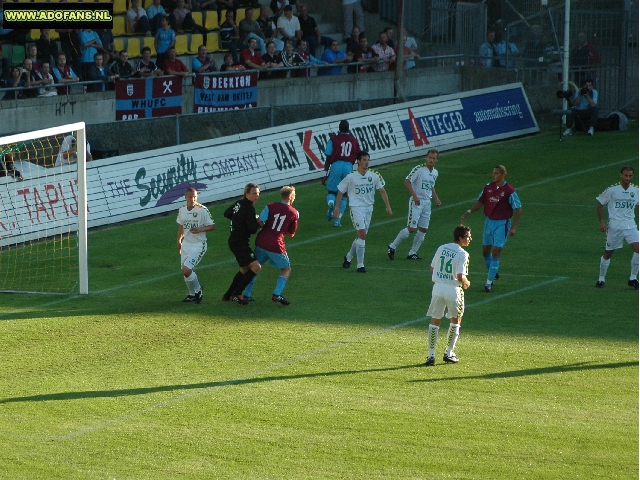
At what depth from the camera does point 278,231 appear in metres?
17.1

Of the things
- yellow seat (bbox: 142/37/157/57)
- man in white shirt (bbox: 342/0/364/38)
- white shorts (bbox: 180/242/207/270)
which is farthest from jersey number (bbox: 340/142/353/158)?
man in white shirt (bbox: 342/0/364/38)

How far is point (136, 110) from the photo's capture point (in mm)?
27609

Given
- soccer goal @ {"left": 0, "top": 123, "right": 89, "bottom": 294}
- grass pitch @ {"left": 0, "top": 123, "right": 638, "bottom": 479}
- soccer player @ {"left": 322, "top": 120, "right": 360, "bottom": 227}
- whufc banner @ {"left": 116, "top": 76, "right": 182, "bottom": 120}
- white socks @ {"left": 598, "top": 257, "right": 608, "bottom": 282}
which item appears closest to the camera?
grass pitch @ {"left": 0, "top": 123, "right": 638, "bottom": 479}

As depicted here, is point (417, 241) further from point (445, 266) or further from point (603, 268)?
point (445, 266)

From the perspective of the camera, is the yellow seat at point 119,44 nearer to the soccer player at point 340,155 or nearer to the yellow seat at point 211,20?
the yellow seat at point 211,20

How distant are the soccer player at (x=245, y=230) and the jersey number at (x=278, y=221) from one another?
23 cm

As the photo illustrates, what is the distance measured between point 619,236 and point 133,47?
60.9ft

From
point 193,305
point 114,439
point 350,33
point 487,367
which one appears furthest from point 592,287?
point 350,33

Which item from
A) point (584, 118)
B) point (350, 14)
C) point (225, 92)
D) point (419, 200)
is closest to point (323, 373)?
point (419, 200)

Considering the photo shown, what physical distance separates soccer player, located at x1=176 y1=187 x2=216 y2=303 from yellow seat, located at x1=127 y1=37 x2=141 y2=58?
16.1 meters

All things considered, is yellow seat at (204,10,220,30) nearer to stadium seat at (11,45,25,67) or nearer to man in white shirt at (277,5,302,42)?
man in white shirt at (277,5,302,42)

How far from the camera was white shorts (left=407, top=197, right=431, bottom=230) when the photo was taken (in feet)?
68.0

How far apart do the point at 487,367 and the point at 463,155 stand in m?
18.8

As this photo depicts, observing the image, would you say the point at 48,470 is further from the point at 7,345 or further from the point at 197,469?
the point at 7,345
